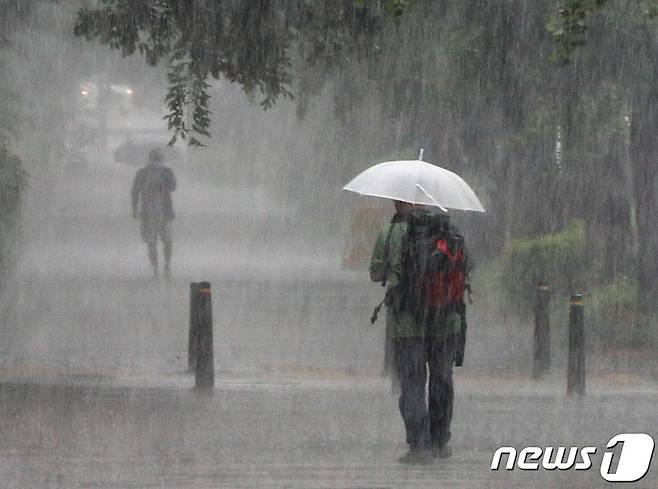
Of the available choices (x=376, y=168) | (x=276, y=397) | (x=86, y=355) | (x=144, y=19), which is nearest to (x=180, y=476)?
(x=376, y=168)

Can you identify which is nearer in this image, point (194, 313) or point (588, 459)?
point (588, 459)

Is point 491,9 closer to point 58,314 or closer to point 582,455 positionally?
point 582,455

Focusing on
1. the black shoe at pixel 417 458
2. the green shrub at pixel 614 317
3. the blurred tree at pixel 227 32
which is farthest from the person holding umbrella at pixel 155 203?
→ the black shoe at pixel 417 458

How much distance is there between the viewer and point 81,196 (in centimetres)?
4262

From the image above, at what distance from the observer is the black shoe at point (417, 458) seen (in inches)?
355

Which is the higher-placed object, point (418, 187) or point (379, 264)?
point (418, 187)

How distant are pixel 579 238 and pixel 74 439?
8.76 m

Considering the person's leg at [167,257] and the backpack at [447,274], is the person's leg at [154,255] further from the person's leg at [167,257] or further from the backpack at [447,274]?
the backpack at [447,274]

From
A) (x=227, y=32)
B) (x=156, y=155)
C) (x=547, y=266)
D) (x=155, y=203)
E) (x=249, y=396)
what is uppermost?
(x=227, y=32)

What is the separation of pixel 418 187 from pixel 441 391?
4.40 ft

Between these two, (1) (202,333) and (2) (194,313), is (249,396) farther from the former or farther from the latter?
(2) (194,313)

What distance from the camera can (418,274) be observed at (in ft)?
29.0

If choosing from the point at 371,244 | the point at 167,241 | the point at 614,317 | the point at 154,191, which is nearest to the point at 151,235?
the point at 167,241

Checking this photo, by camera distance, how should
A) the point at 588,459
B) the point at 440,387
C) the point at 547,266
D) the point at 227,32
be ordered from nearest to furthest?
the point at 440,387 → the point at 588,459 → the point at 227,32 → the point at 547,266
